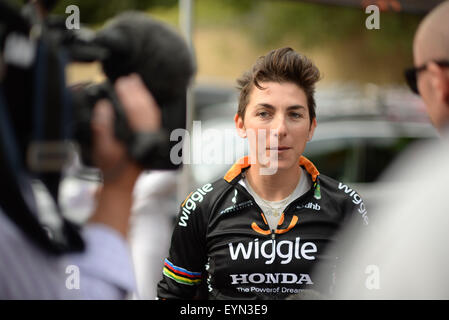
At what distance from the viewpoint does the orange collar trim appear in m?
1.60

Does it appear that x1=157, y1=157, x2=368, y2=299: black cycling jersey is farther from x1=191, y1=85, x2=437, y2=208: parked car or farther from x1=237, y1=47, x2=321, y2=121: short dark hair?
x1=237, y1=47, x2=321, y2=121: short dark hair

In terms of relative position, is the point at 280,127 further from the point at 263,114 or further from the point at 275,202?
the point at 275,202

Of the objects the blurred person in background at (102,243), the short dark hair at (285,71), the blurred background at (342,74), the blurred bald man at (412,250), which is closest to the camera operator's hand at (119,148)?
the blurred person in background at (102,243)

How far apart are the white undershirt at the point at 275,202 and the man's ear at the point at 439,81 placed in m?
0.47

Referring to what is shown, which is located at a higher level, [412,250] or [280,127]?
[280,127]

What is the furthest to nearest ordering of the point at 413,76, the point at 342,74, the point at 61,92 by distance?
the point at 342,74, the point at 413,76, the point at 61,92

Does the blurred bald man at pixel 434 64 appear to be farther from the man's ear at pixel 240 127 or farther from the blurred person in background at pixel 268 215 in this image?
the man's ear at pixel 240 127

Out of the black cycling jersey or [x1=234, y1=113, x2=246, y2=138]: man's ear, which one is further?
[x1=234, y1=113, x2=246, y2=138]: man's ear

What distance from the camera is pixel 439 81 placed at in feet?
5.25

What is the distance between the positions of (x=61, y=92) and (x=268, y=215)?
2.27 ft

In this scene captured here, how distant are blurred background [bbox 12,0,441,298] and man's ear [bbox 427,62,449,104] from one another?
9.3 inches

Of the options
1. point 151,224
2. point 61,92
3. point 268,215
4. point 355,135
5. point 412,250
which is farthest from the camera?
point 355,135

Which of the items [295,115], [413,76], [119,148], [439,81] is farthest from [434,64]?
[119,148]

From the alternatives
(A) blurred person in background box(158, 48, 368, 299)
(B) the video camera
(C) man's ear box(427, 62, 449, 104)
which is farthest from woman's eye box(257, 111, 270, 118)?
(C) man's ear box(427, 62, 449, 104)
